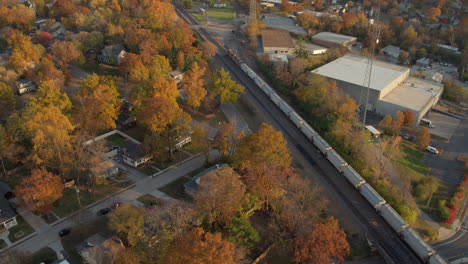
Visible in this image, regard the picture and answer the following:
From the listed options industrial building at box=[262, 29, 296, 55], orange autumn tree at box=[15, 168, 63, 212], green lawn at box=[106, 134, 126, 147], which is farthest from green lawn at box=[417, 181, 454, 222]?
industrial building at box=[262, 29, 296, 55]

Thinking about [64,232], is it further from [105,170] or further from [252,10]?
[252,10]

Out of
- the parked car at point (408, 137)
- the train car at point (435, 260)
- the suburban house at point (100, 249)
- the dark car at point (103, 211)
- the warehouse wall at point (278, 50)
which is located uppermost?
the warehouse wall at point (278, 50)

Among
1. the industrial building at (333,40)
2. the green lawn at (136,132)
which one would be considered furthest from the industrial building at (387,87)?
the green lawn at (136,132)

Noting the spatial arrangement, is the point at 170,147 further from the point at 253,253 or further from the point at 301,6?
the point at 301,6

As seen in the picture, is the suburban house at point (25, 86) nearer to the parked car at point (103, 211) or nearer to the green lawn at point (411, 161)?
the parked car at point (103, 211)

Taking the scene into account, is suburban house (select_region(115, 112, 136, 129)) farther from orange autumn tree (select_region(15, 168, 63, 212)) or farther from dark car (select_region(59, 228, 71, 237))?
dark car (select_region(59, 228, 71, 237))

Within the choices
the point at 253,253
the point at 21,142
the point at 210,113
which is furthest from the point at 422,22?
the point at 21,142

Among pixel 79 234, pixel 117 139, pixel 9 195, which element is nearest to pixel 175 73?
pixel 117 139
